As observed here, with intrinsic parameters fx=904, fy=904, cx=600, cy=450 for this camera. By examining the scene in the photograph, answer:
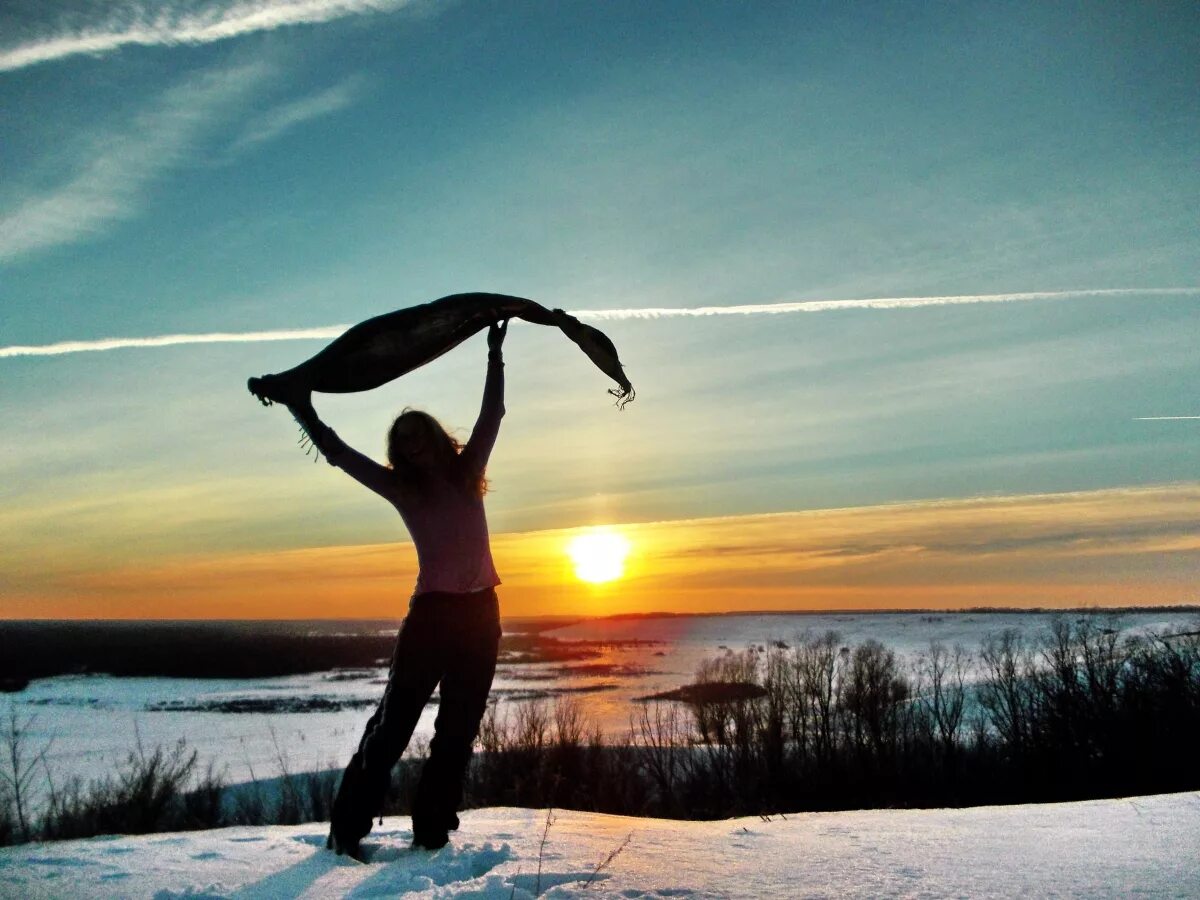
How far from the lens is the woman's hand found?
15.4ft

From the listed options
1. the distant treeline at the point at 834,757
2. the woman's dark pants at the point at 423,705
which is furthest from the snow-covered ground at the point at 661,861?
the distant treeline at the point at 834,757

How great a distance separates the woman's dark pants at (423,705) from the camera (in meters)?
4.05

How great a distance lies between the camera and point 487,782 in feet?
37.3

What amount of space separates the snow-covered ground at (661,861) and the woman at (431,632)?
225 millimetres

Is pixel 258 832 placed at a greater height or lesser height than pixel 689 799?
greater

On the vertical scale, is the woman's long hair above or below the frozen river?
above

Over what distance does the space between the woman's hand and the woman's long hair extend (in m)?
0.56

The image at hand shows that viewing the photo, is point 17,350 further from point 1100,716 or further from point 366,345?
point 1100,716

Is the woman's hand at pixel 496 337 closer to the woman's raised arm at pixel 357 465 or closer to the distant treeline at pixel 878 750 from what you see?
the woman's raised arm at pixel 357 465

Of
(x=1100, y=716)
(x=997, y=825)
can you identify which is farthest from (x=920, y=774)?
(x=997, y=825)

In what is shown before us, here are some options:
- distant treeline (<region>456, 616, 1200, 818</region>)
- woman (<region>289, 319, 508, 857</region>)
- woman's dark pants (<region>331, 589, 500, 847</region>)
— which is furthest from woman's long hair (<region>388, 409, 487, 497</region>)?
distant treeline (<region>456, 616, 1200, 818</region>)

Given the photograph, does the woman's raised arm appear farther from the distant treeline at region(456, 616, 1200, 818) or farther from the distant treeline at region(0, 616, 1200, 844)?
the distant treeline at region(456, 616, 1200, 818)

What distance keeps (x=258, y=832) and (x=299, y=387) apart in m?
2.22

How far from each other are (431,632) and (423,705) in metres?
0.32
